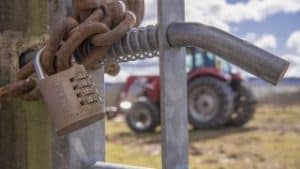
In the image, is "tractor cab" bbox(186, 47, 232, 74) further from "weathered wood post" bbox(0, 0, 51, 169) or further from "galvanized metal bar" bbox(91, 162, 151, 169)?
"galvanized metal bar" bbox(91, 162, 151, 169)

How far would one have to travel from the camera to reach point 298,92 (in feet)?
62.3

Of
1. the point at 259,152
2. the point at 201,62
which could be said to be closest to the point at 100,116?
the point at 259,152

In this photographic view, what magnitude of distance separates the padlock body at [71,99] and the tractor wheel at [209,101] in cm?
805

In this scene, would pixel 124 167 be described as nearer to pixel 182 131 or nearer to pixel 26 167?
pixel 182 131

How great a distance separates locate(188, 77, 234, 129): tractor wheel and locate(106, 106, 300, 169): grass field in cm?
28

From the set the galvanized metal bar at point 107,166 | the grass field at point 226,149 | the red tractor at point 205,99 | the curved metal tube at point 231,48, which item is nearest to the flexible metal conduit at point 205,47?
the curved metal tube at point 231,48

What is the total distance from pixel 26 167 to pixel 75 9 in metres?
0.29

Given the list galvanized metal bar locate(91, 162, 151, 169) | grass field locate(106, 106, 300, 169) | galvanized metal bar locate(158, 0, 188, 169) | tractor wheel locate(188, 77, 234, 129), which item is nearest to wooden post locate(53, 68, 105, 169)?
galvanized metal bar locate(91, 162, 151, 169)

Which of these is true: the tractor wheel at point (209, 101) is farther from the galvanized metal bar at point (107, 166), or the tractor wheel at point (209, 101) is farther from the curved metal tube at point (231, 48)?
the curved metal tube at point (231, 48)

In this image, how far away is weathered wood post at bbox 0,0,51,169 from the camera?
0.77 metres

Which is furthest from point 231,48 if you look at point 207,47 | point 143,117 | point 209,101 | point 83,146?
point 143,117

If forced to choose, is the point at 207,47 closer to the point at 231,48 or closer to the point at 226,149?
the point at 231,48

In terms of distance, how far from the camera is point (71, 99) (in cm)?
58

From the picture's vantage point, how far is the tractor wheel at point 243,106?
9094 millimetres
